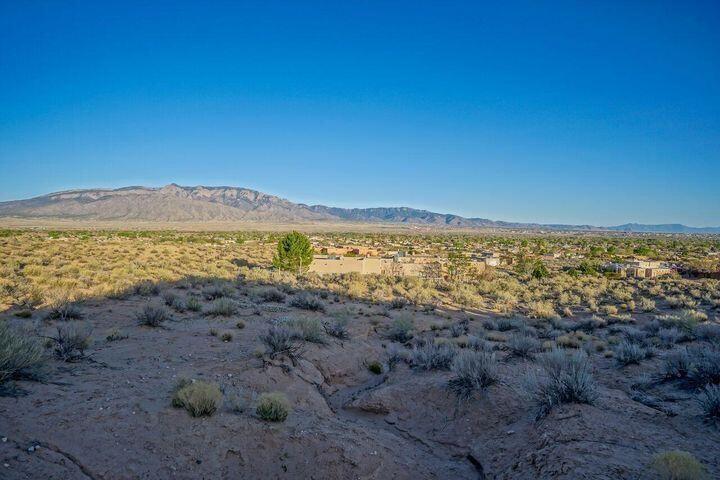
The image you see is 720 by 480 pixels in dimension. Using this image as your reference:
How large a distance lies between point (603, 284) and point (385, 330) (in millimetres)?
24186

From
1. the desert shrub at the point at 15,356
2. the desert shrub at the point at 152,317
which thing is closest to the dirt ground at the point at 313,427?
the desert shrub at the point at 15,356

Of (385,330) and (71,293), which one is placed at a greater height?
(71,293)

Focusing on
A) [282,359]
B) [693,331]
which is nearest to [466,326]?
[693,331]

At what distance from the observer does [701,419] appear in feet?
21.8

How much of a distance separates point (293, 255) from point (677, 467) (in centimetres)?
3075

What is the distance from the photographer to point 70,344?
8867 mm

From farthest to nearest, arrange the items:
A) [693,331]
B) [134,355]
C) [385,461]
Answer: [693,331] < [134,355] < [385,461]

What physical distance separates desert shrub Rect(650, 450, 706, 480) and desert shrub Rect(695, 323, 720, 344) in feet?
40.0

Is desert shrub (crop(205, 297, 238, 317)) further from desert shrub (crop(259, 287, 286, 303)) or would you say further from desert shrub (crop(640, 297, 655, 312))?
desert shrub (crop(640, 297, 655, 312))

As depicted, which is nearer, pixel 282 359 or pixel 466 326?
pixel 282 359

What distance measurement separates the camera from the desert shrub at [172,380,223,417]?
6.61 m

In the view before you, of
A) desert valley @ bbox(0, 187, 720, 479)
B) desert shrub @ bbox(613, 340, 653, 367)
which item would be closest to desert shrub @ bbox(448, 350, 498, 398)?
desert valley @ bbox(0, 187, 720, 479)

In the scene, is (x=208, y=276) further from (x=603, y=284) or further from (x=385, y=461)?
(x=603, y=284)

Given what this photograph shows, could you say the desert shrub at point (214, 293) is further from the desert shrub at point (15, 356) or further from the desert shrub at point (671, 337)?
the desert shrub at point (671, 337)
